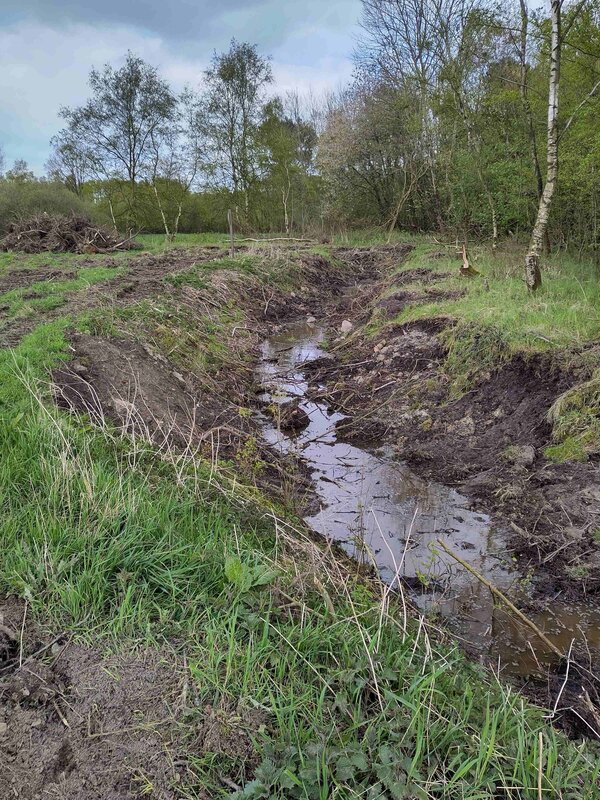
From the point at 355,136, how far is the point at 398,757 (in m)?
27.5

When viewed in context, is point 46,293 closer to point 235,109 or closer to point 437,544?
point 437,544

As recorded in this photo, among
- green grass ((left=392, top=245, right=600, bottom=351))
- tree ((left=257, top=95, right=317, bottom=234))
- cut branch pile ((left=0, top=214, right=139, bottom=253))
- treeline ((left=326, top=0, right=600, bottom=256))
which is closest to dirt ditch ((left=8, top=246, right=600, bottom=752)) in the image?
green grass ((left=392, top=245, right=600, bottom=351))

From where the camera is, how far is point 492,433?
5.95m

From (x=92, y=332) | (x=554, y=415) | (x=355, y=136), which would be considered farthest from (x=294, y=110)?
(x=554, y=415)

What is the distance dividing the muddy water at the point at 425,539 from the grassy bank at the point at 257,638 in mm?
571

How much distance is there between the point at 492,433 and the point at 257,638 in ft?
14.2

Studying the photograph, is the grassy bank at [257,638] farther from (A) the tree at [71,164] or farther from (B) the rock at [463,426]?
(A) the tree at [71,164]

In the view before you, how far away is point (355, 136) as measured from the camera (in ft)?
82.8

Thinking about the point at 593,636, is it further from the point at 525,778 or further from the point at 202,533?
the point at 202,533

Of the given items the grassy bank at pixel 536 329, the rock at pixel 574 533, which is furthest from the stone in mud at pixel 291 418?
→ the rock at pixel 574 533

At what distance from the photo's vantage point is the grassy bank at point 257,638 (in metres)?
1.89

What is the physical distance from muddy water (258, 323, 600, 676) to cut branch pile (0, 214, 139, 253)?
46.7ft

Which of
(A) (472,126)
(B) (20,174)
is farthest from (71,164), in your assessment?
(A) (472,126)

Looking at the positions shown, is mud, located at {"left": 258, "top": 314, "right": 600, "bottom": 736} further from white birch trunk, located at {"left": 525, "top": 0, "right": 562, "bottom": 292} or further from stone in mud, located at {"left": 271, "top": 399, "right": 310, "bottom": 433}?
white birch trunk, located at {"left": 525, "top": 0, "right": 562, "bottom": 292}
